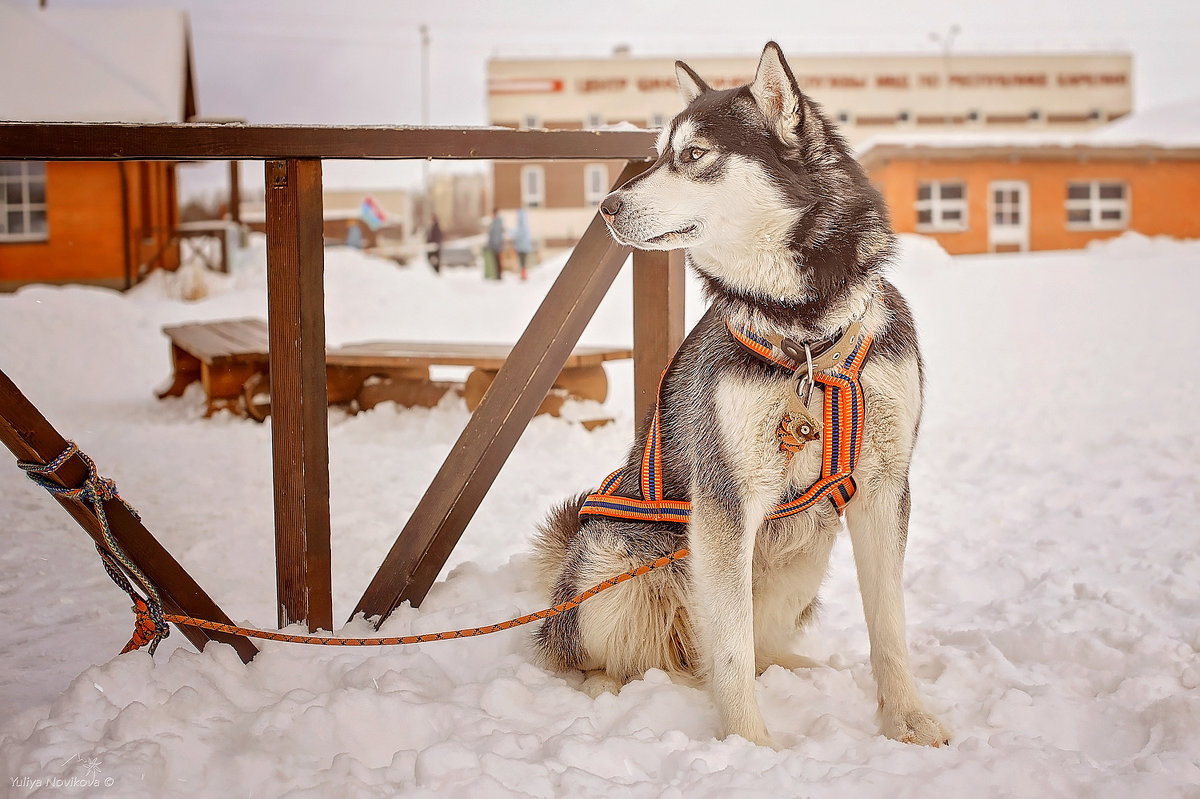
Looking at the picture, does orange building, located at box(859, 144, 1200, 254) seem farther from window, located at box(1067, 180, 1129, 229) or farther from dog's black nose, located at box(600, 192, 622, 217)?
dog's black nose, located at box(600, 192, 622, 217)

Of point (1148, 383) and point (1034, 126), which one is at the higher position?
point (1034, 126)

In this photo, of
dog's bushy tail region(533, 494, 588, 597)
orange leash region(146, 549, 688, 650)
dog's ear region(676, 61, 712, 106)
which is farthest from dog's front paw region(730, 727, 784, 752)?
dog's ear region(676, 61, 712, 106)

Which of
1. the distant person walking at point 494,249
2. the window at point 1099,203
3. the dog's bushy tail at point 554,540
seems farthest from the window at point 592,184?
the dog's bushy tail at point 554,540

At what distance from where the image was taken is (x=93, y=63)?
15.0 metres

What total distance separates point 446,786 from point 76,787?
0.70 metres

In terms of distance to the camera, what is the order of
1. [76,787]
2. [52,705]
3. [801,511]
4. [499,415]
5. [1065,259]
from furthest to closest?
[1065,259] < [499,415] < [801,511] < [52,705] < [76,787]

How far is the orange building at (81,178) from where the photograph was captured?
14148mm

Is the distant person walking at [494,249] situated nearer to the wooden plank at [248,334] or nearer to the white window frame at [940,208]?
the white window frame at [940,208]

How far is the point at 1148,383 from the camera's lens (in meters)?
6.48

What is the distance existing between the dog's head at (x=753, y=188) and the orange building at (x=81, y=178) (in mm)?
14333

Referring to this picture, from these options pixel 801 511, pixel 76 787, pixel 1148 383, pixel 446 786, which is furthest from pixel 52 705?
pixel 1148 383

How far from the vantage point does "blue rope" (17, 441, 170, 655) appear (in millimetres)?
2035

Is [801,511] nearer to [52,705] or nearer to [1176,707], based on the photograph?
[1176,707]

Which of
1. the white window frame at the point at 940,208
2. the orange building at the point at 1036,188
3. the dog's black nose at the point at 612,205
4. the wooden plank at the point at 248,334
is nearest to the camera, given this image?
the dog's black nose at the point at 612,205
